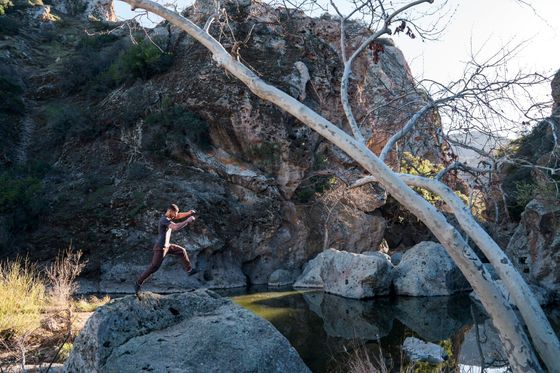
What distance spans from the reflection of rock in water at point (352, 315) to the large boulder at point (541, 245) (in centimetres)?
545

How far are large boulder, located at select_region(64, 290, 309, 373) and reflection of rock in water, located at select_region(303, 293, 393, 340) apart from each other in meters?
5.66

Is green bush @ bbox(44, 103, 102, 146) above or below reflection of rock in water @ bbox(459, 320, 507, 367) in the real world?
above

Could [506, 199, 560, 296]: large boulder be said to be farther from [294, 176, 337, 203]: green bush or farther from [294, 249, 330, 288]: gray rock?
[294, 176, 337, 203]: green bush

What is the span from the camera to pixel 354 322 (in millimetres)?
13750

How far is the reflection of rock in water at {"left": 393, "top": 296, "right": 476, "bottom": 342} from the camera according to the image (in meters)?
12.4

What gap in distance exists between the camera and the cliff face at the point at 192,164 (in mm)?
21234

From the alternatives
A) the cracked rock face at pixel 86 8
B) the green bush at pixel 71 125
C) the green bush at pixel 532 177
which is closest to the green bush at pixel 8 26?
the cracked rock face at pixel 86 8

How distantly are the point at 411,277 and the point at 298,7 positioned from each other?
13878 mm

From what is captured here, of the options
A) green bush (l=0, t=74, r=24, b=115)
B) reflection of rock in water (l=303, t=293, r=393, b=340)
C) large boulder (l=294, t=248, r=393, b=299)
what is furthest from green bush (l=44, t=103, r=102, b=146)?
reflection of rock in water (l=303, t=293, r=393, b=340)

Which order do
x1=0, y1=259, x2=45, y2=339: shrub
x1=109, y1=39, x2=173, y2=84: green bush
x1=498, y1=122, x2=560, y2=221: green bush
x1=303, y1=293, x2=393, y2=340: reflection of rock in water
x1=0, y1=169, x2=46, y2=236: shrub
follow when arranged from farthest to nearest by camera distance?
x1=109, y1=39, x2=173, y2=84: green bush < x1=0, y1=169, x2=46, y2=236: shrub < x1=303, y1=293, x2=393, y2=340: reflection of rock in water < x1=498, y1=122, x2=560, y2=221: green bush < x1=0, y1=259, x2=45, y2=339: shrub

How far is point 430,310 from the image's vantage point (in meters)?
15.4

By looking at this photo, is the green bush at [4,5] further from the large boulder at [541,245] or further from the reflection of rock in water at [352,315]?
the large boulder at [541,245]

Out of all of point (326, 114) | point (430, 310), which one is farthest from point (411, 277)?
point (326, 114)

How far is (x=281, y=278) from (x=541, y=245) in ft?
34.5
